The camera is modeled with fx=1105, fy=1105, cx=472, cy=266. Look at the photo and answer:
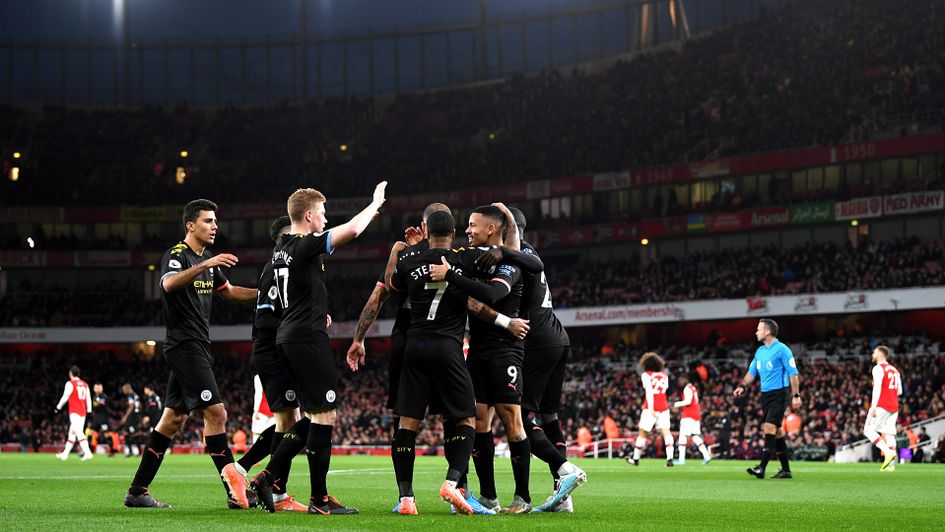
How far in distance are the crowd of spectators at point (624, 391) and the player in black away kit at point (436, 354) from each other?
79.4 ft

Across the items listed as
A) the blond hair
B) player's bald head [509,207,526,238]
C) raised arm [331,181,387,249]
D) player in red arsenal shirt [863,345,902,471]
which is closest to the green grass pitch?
raised arm [331,181,387,249]

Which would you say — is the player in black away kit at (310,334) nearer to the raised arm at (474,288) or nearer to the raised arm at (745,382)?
the raised arm at (474,288)

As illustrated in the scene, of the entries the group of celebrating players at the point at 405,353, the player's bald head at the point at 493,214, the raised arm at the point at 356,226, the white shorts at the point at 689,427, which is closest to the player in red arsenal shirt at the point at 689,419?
the white shorts at the point at 689,427

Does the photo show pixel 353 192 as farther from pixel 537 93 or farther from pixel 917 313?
pixel 917 313

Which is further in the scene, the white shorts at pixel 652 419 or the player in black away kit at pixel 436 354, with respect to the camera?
the white shorts at pixel 652 419

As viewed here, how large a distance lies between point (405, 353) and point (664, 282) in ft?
141

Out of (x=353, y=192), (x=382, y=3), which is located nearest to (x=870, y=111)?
(x=353, y=192)

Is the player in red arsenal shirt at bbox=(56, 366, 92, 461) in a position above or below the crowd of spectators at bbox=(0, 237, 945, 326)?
below

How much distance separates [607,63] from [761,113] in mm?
14656

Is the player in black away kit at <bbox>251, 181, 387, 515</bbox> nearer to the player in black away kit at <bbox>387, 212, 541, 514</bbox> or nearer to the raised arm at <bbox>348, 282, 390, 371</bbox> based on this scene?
the raised arm at <bbox>348, 282, 390, 371</bbox>

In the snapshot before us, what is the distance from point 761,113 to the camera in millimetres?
52906

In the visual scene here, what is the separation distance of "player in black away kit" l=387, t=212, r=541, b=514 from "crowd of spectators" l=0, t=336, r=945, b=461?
24.2 m

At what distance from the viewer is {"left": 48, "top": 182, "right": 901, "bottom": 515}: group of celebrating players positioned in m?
9.34

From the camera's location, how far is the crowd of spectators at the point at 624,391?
112 feet
